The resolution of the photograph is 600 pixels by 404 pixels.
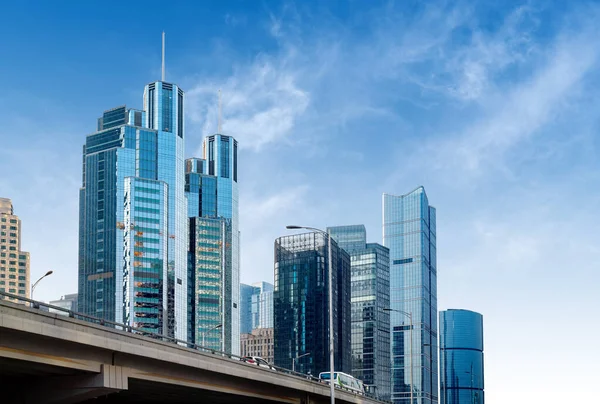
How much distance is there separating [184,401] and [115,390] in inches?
763

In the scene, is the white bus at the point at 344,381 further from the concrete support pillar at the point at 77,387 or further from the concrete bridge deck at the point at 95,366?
the concrete support pillar at the point at 77,387

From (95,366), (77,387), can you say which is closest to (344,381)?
(77,387)

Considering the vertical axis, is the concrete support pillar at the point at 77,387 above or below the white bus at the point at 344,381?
above

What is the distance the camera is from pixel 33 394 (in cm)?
3912

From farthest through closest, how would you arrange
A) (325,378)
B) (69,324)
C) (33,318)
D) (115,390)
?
(325,378) < (115,390) < (69,324) < (33,318)

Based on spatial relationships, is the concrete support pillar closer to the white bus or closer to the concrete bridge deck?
the concrete bridge deck

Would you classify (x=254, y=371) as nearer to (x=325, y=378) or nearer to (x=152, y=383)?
(x=152, y=383)

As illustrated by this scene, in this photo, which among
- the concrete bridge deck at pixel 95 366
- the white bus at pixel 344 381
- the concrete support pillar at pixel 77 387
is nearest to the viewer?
the concrete bridge deck at pixel 95 366

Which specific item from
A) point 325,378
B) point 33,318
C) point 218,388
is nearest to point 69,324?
point 33,318

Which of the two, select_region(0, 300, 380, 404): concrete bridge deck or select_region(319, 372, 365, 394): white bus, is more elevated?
select_region(0, 300, 380, 404): concrete bridge deck

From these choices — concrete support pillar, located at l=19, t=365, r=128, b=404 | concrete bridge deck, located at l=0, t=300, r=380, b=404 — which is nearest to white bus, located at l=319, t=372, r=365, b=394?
concrete bridge deck, located at l=0, t=300, r=380, b=404

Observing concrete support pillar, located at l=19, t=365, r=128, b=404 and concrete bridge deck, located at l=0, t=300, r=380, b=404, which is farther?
concrete support pillar, located at l=19, t=365, r=128, b=404

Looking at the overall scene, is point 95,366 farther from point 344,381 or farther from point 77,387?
point 344,381

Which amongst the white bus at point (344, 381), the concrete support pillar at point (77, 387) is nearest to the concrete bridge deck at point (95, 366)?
the concrete support pillar at point (77, 387)
